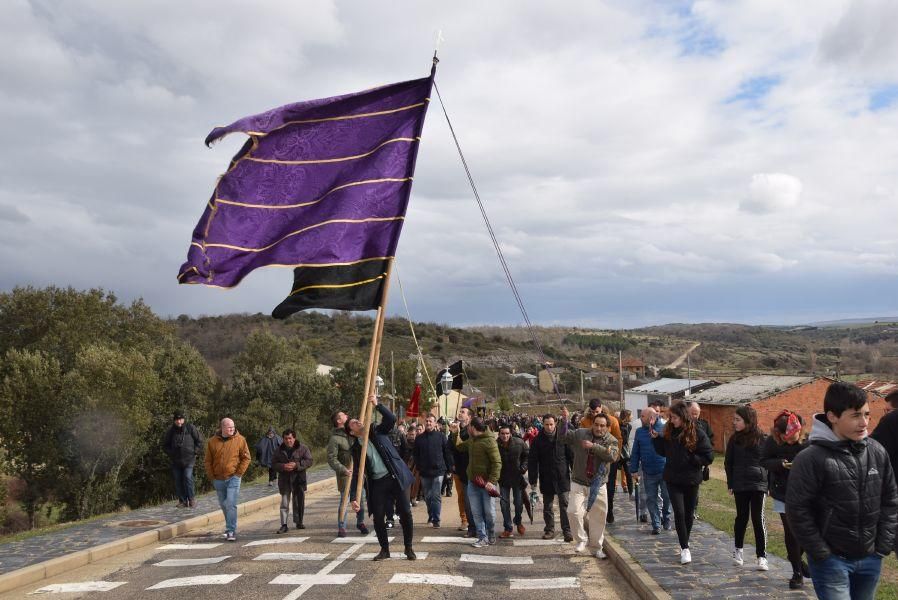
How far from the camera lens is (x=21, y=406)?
105 ft

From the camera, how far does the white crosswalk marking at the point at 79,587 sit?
9.08 m

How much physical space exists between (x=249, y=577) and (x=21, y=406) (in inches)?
1060

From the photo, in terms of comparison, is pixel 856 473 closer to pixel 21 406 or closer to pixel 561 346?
pixel 21 406

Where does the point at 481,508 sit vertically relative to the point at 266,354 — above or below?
below

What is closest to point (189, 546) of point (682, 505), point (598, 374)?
point (682, 505)

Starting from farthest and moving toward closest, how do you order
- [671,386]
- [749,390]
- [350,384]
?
[671,386], [350,384], [749,390]

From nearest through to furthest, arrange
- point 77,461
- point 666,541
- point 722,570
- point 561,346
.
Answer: point 722,570
point 666,541
point 77,461
point 561,346

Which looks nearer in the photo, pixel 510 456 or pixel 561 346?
pixel 510 456

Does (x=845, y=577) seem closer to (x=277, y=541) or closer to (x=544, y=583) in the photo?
(x=544, y=583)

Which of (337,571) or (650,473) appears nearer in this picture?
(337,571)

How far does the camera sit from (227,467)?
12.3m

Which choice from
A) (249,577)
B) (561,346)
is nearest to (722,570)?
(249,577)

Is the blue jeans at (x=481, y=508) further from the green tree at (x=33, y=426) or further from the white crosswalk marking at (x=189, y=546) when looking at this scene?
the green tree at (x=33, y=426)

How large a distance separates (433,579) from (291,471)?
15.8ft
